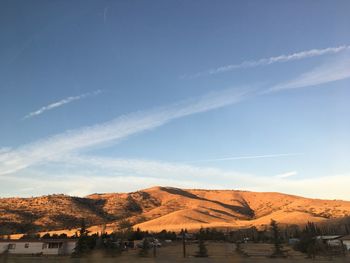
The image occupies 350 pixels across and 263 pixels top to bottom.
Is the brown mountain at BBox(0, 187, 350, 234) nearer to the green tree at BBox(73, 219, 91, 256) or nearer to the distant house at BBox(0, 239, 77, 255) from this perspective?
the distant house at BBox(0, 239, 77, 255)

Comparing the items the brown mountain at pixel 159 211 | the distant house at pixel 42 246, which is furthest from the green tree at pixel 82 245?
the brown mountain at pixel 159 211

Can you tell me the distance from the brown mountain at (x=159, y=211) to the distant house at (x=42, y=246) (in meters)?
44.7

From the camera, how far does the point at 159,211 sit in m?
146

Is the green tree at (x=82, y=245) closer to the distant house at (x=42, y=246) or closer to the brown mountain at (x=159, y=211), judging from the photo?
the distant house at (x=42, y=246)

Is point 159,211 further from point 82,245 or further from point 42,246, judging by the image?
point 82,245

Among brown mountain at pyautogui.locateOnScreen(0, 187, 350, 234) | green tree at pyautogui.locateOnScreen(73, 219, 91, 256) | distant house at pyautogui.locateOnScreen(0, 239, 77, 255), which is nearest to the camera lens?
green tree at pyautogui.locateOnScreen(73, 219, 91, 256)

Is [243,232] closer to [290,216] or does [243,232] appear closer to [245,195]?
[290,216]

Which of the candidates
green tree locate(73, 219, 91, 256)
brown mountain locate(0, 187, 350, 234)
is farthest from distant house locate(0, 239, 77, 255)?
brown mountain locate(0, 187, 350, 234)

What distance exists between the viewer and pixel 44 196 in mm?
141875

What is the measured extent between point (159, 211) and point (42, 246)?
90762 mm

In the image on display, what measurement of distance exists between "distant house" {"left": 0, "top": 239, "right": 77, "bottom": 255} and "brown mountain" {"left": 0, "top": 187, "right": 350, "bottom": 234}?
44724 mm

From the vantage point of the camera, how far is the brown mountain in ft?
372

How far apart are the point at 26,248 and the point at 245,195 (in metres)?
153

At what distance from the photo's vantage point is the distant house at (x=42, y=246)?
57.0 meters
